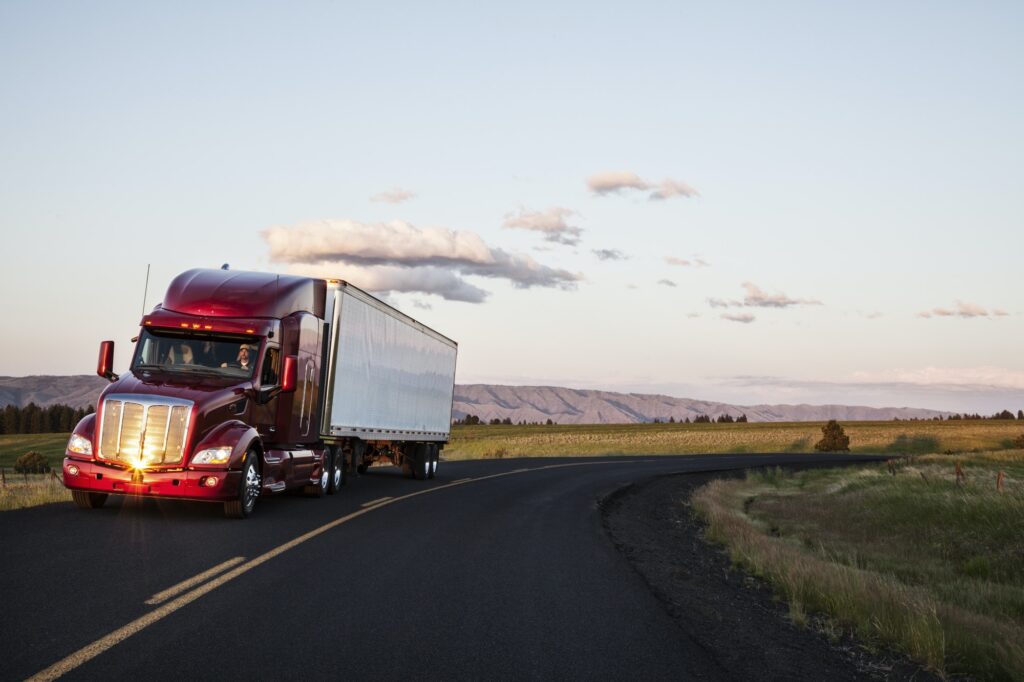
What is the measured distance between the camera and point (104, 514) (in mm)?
13609

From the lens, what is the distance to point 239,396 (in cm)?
1463

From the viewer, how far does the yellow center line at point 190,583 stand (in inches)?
310

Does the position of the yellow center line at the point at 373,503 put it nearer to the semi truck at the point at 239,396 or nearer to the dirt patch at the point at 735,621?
the semi truck at the point at 239,396

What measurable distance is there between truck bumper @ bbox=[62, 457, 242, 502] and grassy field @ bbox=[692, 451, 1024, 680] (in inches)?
296

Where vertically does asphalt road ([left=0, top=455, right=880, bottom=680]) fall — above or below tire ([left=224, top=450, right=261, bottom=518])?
below

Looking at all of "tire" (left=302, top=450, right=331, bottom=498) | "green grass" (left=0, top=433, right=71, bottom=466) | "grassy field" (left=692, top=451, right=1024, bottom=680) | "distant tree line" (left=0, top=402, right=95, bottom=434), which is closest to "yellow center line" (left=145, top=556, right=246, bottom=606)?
"grassy field" (left=692, top=451, right=1024, bottom=680)

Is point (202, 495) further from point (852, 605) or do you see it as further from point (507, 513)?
point (852, 605)

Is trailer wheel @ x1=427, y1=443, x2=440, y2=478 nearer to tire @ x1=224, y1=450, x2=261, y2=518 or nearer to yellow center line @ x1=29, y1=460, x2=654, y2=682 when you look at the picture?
tire @ x1=224, y1=450, x2=261, y2=518

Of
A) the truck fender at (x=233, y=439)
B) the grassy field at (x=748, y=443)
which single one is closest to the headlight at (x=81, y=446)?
the truck fender at (x=233, y=439)

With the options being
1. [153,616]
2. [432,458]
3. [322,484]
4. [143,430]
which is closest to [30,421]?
[432,458]

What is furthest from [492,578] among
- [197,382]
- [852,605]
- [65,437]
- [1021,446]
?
[65,437]

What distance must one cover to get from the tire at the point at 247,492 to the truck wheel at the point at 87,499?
1951 millimetres

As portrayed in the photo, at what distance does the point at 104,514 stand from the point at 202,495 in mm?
1570

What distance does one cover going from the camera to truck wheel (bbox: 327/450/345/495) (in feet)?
63.7
